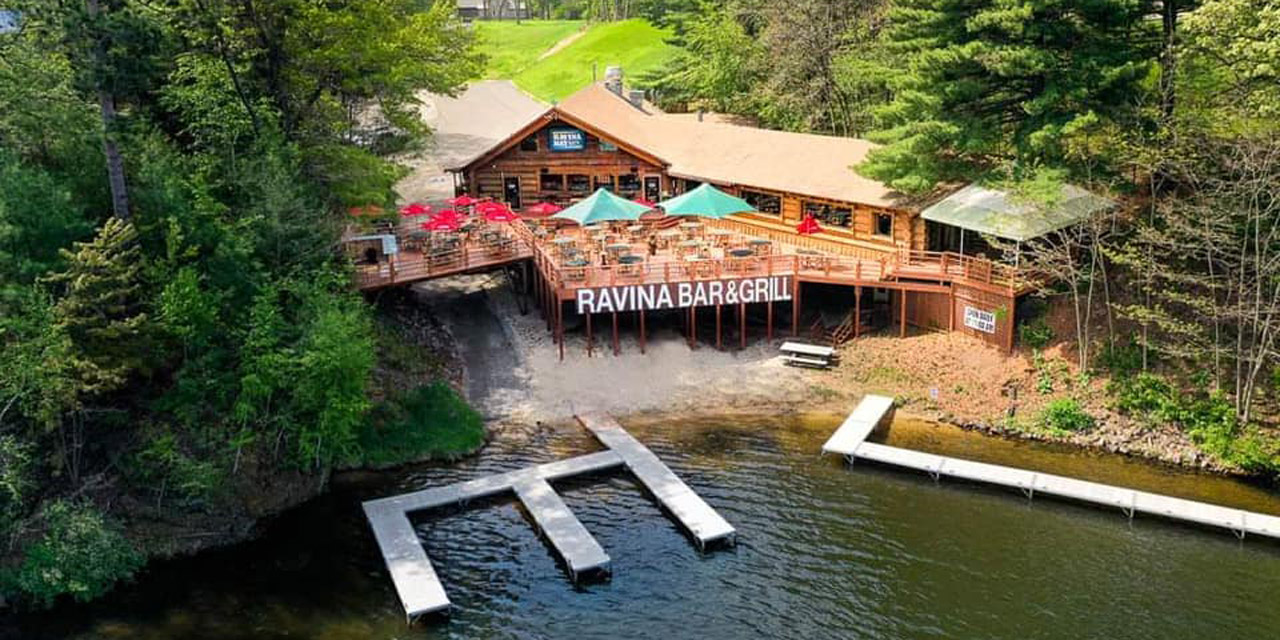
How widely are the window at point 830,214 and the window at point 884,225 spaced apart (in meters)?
0.98

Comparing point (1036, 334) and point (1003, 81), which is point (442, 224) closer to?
point (1003, 81)

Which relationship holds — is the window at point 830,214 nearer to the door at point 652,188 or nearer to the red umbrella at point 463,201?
the door at point 652,188

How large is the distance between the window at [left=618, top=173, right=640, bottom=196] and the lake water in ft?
63.2

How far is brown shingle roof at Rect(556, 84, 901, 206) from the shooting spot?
120 feet

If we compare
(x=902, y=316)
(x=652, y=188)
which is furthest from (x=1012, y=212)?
(x=652, y=188)

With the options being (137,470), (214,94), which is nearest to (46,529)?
(137,470)

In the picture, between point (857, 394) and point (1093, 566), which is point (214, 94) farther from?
Result: point (1093, 566)

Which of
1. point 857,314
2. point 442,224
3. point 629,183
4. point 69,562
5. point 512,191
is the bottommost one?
point 69,562

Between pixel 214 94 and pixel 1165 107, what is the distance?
27125 mm

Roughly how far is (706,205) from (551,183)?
10768 mm

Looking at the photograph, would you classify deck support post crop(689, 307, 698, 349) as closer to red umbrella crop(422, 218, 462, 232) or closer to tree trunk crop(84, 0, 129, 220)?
red umbrella crop(422, 218, 462, 232)

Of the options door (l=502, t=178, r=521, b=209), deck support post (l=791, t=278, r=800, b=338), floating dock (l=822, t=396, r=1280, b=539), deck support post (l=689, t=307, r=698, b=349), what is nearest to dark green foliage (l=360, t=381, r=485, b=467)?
deck support post (l=689, t=307, r=698, b=349)

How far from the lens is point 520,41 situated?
→ 111 metres

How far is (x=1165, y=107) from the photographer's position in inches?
1129
